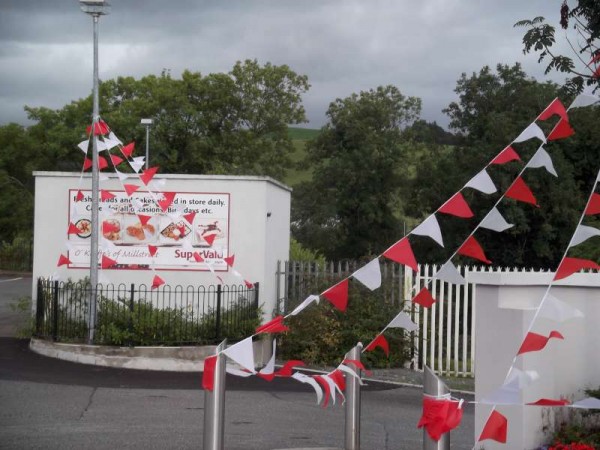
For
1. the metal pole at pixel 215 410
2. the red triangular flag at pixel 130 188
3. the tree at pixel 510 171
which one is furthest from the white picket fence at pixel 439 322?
the tree at pixel 510 171

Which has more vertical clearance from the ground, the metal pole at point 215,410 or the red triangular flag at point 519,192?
the red triangular flag at point 519,192

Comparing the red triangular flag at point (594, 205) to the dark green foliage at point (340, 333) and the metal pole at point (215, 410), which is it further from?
the dark green foliage at point (340, 333)

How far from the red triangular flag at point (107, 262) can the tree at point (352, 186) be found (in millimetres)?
35773

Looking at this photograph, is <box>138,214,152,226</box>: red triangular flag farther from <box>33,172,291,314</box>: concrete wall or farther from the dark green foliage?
the dark green foliage

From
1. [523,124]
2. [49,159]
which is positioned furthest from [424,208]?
[49,159]

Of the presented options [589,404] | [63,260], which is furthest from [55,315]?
[589,404]

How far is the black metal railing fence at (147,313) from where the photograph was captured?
18188mm

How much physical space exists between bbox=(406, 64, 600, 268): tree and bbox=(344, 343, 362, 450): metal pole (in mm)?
30131

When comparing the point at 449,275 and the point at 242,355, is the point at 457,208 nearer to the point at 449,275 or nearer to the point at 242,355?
the point at 449,275

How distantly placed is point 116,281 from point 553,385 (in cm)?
1270

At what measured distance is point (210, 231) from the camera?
2020 centimetres

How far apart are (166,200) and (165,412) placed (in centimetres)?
761

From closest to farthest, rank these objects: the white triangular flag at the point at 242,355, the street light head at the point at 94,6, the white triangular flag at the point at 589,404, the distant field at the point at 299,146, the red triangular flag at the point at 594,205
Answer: the white triangular flag at the point at 589,404 < the white triangular flag at the point at 242,355 < the red triangular flag at the point at 594,205 < the street light head at the point at 94,6 < the distant field at the point at 299,146

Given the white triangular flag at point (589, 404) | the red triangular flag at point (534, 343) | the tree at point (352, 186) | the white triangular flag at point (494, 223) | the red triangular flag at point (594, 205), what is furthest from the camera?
the tree at point (352, 186)
